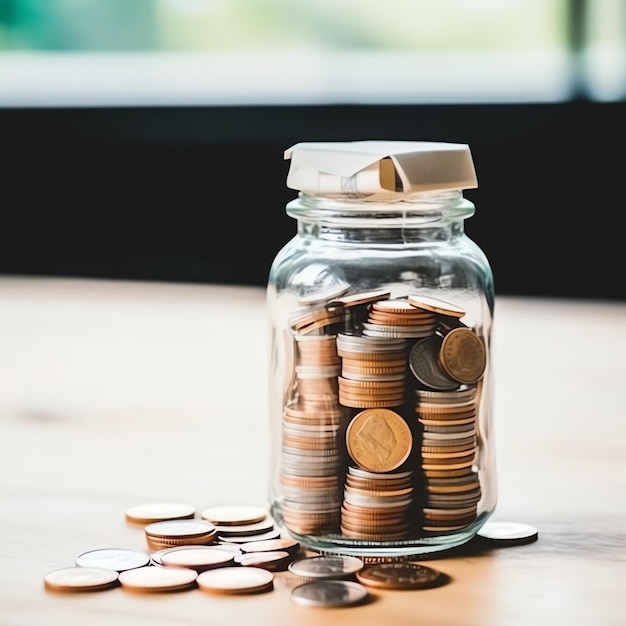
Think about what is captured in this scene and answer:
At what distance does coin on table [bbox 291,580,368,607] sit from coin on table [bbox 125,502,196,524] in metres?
0.26

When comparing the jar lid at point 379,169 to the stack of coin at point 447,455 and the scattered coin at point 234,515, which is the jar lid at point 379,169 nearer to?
the stack of coin at point 447,455

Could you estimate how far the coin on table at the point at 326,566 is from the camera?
1.04m

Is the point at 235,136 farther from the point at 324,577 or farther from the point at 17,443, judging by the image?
the point at 324,577

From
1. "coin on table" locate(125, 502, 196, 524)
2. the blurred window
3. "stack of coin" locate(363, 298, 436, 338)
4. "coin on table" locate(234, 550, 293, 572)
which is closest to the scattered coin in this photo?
"coin on table" locate(125, 502, 196, 524)

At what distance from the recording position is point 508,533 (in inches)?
45.9

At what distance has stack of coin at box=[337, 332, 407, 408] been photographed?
3.43ft

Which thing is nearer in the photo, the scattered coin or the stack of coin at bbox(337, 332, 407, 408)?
the stack of coin at bbox(337, 332, 407, 408)

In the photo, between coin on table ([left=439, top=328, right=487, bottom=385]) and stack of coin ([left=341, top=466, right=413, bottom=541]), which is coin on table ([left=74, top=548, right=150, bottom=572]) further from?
coin on table ([left=439, top=328, right=487, bottom=385])

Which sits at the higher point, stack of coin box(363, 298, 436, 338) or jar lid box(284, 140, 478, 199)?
jar lid box(284, 140, 478, 199)

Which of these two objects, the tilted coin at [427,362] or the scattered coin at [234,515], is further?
the scattered coin at [234,515]

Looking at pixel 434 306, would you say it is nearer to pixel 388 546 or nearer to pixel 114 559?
pixel 388 546

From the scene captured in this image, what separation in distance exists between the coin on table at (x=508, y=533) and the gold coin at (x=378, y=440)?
0.16m

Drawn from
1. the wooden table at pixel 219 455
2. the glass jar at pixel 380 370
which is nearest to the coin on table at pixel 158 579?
the wooden table at pixel 219 455

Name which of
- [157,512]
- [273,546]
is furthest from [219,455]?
[273,546]
